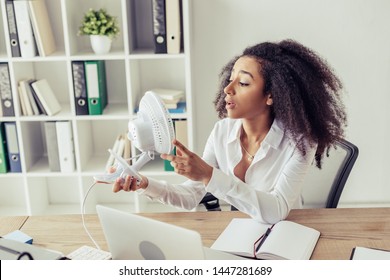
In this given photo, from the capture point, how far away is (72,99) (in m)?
2.75

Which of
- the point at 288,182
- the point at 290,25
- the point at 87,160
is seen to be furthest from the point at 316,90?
the point at 87,160

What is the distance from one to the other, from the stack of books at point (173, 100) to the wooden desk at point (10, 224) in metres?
1.19

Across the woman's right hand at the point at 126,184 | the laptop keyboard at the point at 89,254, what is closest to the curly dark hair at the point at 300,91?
the woman's right hand at the point at 126,184

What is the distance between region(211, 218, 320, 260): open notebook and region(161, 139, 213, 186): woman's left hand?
0.63ft

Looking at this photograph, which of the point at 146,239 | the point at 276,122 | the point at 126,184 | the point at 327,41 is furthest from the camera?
the point at 327,41

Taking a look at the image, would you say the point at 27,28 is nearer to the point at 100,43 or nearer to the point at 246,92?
the point at 100,43

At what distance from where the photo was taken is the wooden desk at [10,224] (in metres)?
1.63

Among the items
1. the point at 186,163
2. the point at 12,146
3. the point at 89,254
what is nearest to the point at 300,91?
the point at 186,163

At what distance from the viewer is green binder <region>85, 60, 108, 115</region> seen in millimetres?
2713

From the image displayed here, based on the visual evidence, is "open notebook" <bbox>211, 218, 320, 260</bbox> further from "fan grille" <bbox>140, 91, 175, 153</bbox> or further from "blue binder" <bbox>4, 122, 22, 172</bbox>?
"blue binder" <bbox>4, 122, 22, 172</bbox>

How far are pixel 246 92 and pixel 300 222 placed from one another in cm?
45

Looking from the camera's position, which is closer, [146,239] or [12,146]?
[146,239]

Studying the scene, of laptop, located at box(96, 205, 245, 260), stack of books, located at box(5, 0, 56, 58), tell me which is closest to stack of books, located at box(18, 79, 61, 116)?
stack of books, located at box(5, 0, 56, 58)
